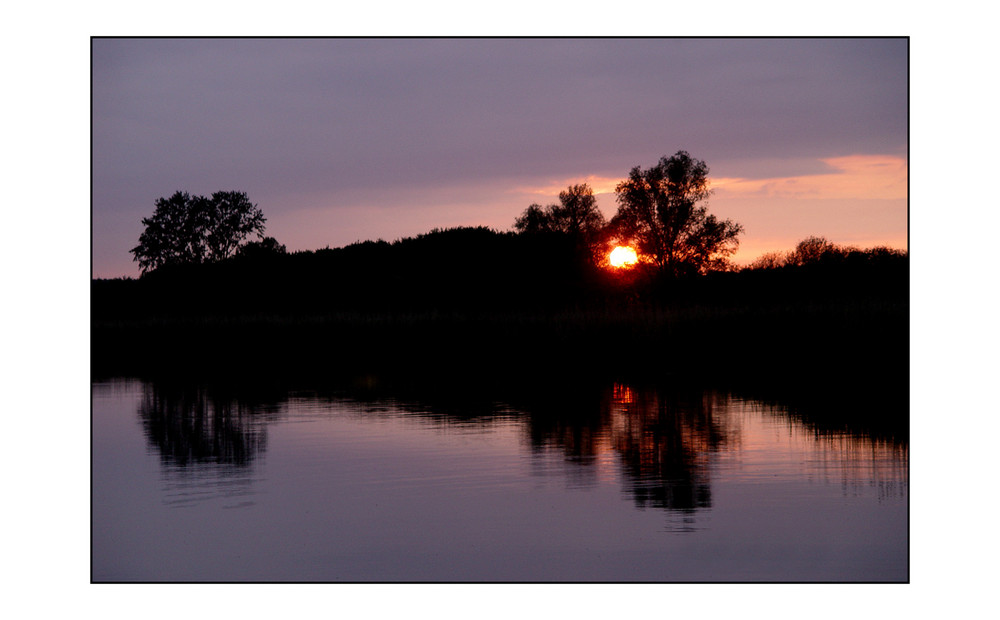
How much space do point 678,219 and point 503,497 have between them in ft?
125

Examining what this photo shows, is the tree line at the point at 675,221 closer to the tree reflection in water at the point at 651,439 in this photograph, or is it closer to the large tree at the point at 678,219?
the large tree at the point at 678,219

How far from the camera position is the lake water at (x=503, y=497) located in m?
8.39

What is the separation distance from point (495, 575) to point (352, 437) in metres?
5.90

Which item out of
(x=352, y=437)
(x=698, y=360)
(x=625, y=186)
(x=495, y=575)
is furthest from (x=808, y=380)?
(x=625, y=186)

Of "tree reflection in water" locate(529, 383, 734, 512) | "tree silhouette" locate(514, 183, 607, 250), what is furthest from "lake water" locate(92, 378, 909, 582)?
"tree silhouette" locate(514, 183, 607, 250)

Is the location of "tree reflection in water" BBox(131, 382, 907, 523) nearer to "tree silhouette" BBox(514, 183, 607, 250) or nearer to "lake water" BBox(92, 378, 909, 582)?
"lake water" BBox(92, 378, 909, 582)

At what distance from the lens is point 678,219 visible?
1836 inches

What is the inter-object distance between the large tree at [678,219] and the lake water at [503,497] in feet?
103

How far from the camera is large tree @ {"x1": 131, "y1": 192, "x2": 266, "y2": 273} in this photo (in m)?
49.8

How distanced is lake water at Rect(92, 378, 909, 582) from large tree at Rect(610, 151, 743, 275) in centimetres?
3153

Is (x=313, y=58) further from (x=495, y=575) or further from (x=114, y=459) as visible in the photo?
(x=495, y=575)

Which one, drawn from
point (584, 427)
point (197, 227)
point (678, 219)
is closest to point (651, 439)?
point (584, 427)

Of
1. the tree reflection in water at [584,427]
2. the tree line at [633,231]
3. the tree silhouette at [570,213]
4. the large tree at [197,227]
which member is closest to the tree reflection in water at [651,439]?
the tree reflection in water at [584,427]

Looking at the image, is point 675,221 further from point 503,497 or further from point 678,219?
point 503,497
